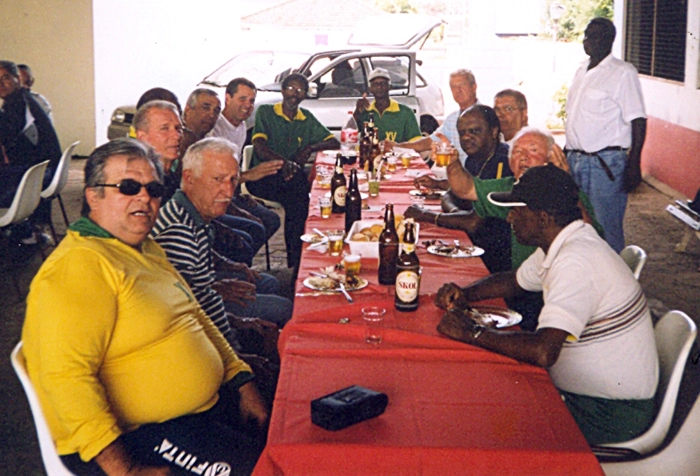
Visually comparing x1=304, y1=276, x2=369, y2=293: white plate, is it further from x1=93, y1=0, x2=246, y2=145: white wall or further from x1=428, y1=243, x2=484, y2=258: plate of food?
x1=93, y1=0, x2=246, y2=145: white wall

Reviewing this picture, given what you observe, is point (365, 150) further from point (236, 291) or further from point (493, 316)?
point (493, 316)

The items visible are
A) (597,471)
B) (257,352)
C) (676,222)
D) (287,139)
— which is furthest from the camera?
(676,222)

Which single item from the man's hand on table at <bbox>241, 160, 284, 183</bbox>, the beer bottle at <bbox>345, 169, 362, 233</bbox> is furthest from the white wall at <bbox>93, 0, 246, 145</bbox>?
the beer bottle at <bbox>345, 169, 362, 233</bbox>

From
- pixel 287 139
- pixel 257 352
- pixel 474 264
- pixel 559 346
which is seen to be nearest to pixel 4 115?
pixel 287 139

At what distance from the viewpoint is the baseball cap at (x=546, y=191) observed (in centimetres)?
262

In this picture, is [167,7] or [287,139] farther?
[167,7]

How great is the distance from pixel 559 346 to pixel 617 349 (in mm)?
256

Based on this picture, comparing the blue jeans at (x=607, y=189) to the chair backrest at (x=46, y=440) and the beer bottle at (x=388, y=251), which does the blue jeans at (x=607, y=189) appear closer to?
the beer bottle at (x=388, y=251)

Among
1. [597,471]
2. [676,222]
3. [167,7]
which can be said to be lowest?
[676,222]

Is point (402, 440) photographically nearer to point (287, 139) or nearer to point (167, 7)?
point (287, 139)

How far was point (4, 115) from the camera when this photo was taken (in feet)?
22.0

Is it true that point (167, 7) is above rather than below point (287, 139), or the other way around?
above

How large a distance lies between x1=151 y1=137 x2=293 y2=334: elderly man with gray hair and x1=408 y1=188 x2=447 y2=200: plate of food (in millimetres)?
1501

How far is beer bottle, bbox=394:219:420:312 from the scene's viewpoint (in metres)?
2.79
